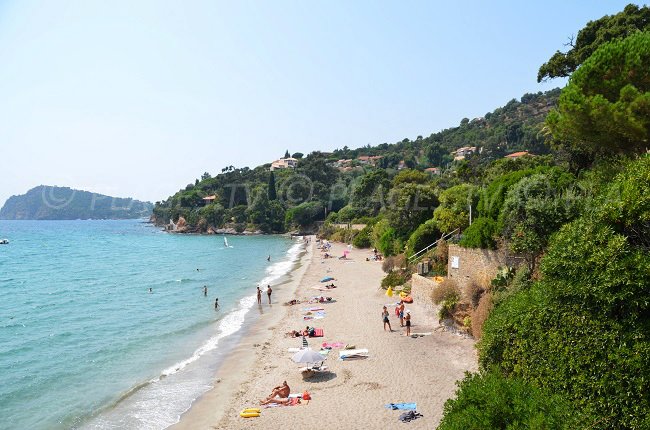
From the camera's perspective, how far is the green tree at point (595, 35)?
20.2 m

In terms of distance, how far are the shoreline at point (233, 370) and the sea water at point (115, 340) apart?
1.24 feet

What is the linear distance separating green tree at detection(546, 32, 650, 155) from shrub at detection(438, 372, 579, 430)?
8793 mm

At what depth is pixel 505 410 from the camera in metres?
7.20

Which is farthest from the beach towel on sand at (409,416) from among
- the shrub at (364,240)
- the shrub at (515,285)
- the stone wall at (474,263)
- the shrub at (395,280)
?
the shrub at (364,240)

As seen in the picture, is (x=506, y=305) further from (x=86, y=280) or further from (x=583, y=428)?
(x=86, y=280)

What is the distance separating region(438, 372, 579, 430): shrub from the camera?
22.5 ft

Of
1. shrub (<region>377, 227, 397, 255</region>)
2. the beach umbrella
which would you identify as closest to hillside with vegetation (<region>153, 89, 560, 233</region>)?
shrub (<region>377, 227, 397, 255</region>)

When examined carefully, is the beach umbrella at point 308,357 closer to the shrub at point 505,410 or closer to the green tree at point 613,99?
the shrub at point 505,410

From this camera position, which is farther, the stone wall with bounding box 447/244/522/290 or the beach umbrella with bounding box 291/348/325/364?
the stone wall with bounding box 447/244/522/290


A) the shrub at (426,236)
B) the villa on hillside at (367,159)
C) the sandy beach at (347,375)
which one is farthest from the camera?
the villa on hillside at (367,159)

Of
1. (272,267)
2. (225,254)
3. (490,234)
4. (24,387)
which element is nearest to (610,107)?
(490,234)

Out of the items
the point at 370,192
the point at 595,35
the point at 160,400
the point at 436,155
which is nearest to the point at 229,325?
the point at 160,400

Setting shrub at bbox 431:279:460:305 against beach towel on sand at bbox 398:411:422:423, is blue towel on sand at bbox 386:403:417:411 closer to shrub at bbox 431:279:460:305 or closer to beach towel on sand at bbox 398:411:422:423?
beach towel on sand at bbox 398:411:422:423

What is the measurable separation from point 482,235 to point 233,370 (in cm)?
1046
